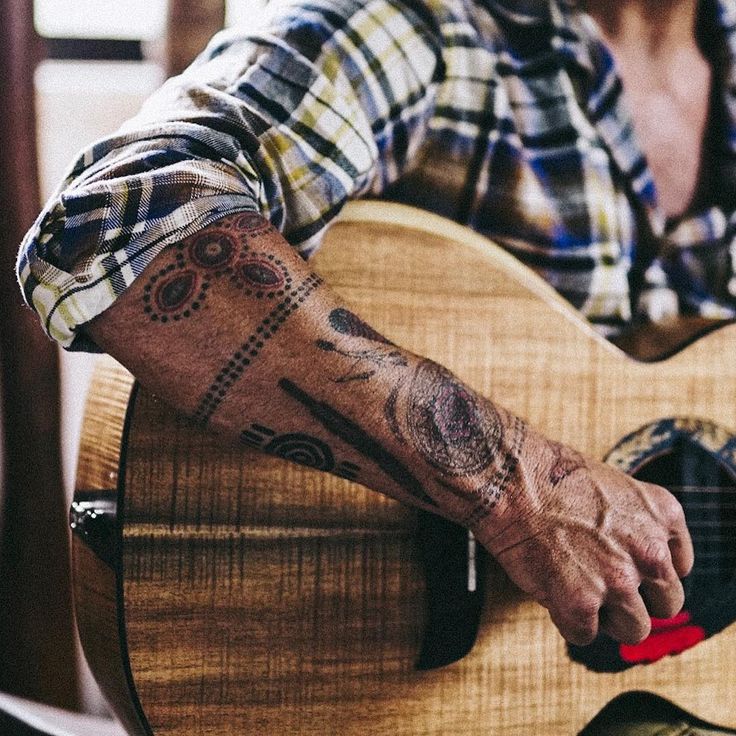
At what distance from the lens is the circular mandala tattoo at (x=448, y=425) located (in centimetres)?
58

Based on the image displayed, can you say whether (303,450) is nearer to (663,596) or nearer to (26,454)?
(663,596)

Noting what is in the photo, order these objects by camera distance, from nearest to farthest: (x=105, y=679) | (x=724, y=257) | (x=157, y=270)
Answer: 1. (x=157, y=270)
2. (x=105, y=679)
3. (x=724, y=257)

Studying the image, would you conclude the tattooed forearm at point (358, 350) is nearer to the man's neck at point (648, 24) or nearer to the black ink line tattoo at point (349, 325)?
the black ink line tattoo at point (349, 325)

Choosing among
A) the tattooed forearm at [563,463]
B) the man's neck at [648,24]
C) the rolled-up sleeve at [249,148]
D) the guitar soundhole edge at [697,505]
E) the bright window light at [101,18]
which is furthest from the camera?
the bright window light at [101,18]

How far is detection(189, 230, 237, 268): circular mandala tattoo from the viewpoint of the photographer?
0.53m

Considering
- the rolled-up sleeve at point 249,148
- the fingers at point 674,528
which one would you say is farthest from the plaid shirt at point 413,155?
the fingers at point 674,528

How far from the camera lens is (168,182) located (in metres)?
0.53

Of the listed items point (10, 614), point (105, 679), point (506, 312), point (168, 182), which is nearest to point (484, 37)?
point (506, 312)

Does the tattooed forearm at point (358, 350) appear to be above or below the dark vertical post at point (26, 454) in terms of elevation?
above

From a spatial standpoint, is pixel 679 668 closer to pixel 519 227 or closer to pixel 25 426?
pixel 519 227

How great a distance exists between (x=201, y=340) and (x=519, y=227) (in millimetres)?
433

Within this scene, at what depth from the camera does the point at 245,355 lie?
54 centimetres

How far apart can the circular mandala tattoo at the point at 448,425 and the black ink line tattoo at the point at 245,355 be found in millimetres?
108

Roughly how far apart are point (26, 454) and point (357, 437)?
881 mm
